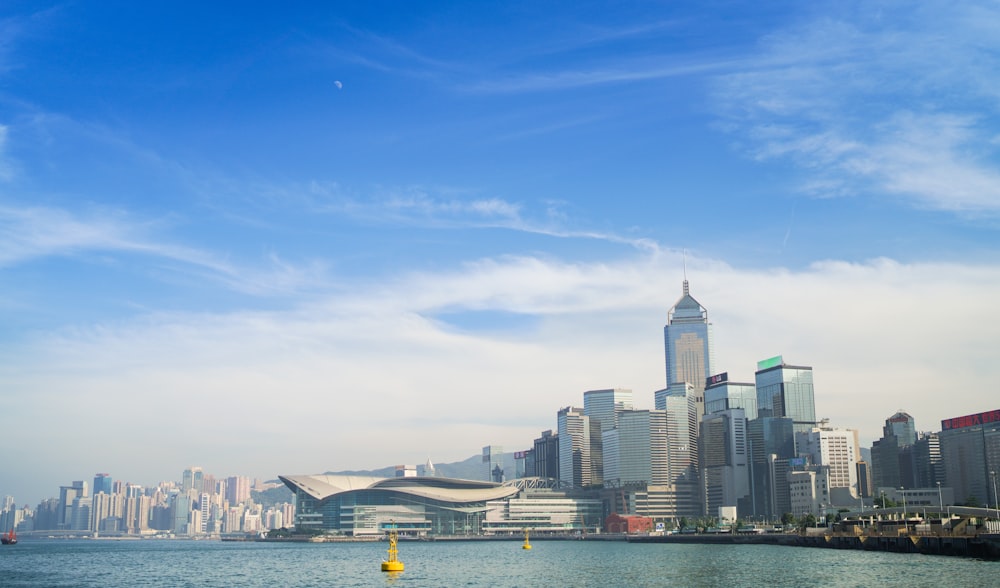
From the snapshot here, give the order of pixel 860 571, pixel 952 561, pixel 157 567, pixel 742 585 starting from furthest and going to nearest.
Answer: pixel 157 567
pixel 952 561
pixel 860 571
pixel 742 585

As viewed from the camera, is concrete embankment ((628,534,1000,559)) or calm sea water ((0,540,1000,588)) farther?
concrete embankment ((628,534,1000,559))

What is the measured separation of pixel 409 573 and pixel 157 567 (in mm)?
43638

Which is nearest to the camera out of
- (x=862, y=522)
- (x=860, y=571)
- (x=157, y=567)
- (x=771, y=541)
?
(x=860, y=571)

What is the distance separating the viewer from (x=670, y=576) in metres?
93.0

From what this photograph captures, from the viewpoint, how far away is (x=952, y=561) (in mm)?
95500

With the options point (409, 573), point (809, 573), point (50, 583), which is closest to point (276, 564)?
point (409, 573)

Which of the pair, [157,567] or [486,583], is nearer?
[486,583]

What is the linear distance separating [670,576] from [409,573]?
30.5m

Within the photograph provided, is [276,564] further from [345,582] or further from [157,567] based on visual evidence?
[345,582]

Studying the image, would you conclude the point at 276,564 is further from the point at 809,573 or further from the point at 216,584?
the point at 809,573

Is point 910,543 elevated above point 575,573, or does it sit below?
above

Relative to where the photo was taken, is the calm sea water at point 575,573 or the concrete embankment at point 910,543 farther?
the concrete embankment at point 910,543

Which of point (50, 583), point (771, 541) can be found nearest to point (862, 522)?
point (771, 541)

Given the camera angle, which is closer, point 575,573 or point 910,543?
point 575,573
